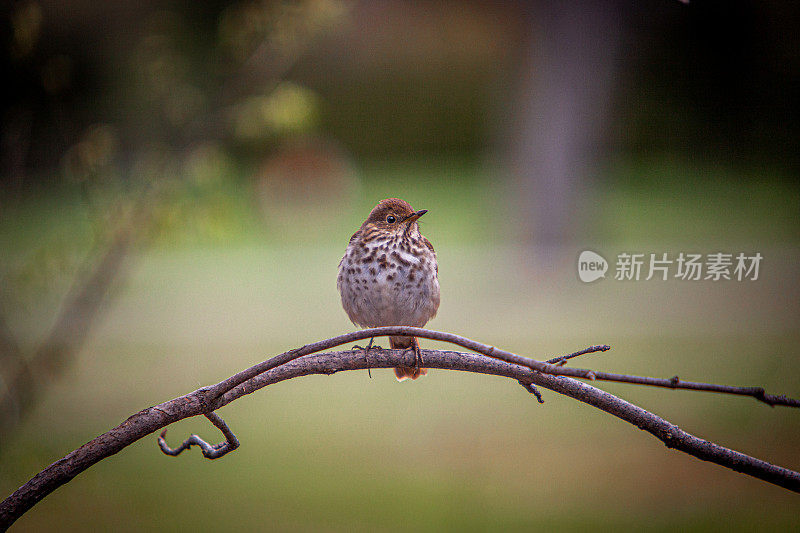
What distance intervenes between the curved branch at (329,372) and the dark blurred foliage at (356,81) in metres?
0.46

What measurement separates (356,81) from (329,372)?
212cm

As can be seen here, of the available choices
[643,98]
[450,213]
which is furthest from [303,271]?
[643,98]

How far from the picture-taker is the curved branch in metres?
0.41

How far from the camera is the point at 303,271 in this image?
6.79 ft

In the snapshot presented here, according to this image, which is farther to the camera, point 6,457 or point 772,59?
point 772,59

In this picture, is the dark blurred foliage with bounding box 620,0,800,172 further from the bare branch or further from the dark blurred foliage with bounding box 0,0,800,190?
the bare branch

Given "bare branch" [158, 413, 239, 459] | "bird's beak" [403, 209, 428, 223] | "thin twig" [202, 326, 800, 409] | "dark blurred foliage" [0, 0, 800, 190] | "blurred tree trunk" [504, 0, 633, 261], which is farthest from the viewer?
"blurred tree trunk" [504, 0, 633, 261]

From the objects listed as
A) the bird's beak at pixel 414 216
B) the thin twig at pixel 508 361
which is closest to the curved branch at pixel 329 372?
the thin twig at pixel 508 361

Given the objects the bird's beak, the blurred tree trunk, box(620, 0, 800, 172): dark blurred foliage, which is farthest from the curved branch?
the blurred tree trunk

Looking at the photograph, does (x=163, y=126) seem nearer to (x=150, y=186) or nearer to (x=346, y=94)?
(x=150, y=186)

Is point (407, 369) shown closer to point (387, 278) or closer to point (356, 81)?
point (387, 278)

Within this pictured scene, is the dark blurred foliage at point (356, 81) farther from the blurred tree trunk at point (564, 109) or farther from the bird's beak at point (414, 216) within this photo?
the bird's beak at point (414, 216)

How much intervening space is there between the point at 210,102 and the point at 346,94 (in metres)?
0.84

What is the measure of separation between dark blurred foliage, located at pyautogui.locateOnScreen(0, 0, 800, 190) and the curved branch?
1.51 feet
